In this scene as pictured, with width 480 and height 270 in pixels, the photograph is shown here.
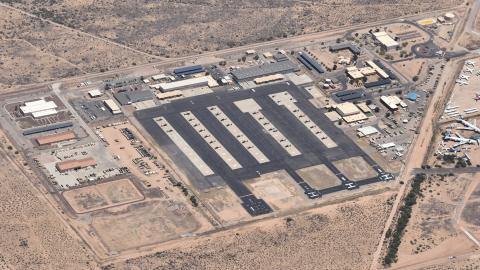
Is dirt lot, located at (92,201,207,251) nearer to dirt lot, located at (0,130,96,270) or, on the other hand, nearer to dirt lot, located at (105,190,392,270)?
dirt lot, located at (105,190,392,270)

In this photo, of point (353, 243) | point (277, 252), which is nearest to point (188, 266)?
point (277, 252)

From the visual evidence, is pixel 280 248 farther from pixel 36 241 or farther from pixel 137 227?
pixel 36 241

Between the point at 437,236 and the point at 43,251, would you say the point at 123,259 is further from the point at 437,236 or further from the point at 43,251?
the point at 437,236

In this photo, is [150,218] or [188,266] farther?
[150,218]

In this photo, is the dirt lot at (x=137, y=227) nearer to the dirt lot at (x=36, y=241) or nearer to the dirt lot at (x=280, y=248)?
the dirt lot at (x=280, y=248)

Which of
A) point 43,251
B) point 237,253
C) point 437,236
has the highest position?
point 437,236

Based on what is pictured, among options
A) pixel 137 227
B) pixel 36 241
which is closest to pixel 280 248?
pixel 137 227
